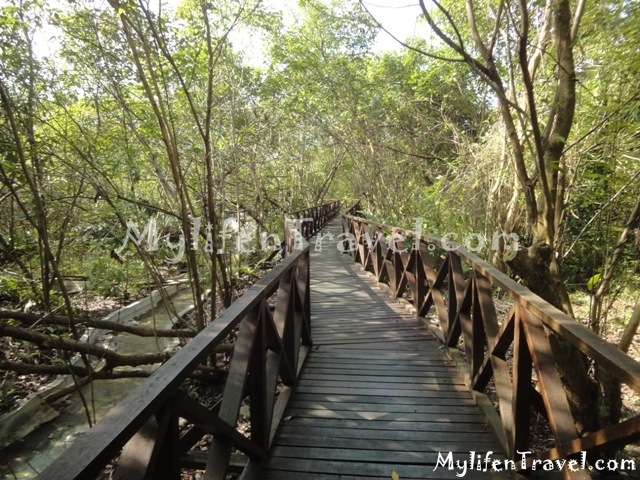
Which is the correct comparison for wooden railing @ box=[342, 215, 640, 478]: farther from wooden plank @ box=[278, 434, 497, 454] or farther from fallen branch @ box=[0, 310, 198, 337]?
fallen branch @ box=[0, 310, 198, 337]

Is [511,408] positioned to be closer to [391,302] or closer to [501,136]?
[391,302]

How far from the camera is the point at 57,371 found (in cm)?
306

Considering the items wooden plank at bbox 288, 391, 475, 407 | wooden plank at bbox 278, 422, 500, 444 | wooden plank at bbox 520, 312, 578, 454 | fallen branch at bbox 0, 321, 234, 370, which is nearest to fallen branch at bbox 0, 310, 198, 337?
fallen branch at bbox 0, 321, 234, 370

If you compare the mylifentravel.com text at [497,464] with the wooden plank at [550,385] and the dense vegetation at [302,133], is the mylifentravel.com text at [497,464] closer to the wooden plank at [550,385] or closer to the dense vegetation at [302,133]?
the wooden plank at [550,385]

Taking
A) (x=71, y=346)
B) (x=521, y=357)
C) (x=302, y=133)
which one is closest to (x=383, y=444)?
(x=521, y=357)

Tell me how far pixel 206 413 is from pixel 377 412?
154cm

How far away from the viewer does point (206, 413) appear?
1.38 metres

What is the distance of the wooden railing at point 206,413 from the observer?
0.88 m

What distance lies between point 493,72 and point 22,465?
17.0ft

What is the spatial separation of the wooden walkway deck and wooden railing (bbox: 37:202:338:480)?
8.0 inches

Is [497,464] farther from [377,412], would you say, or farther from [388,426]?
[377,412]

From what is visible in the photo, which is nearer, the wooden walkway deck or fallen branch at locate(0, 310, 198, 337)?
the wooden walkway deck

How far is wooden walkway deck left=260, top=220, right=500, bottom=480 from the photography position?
2.04 metres

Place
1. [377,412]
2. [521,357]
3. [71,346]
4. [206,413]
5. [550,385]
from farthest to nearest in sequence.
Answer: [71,346]
[377,412]
[521,357]
[550,385]
[206,413]
